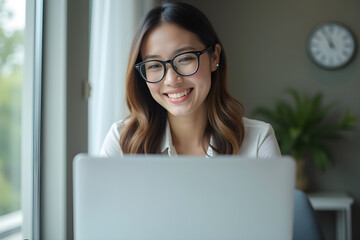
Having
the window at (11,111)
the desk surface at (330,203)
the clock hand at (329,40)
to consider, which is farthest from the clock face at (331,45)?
the window at (11,111)

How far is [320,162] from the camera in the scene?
337 centimetres

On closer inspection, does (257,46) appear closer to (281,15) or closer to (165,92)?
(281,15)

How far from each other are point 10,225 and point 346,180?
3.07 m

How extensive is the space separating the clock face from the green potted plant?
13.8 inches

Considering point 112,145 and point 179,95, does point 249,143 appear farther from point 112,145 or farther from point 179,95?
point 112,145

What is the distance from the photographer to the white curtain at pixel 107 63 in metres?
2.10

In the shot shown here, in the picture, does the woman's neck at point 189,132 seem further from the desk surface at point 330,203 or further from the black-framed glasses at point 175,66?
the desk surface at point 330,203

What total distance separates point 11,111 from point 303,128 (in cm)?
260

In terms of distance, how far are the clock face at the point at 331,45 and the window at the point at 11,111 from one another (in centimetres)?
288

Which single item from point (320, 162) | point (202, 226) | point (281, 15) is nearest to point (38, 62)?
point (202, 226)

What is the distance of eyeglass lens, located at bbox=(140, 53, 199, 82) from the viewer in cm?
138

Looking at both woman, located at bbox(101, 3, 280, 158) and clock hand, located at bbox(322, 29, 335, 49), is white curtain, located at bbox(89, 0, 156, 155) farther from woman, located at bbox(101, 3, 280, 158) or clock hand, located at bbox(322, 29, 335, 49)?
clock hand, located at bbox(322, 29, 335, 49)

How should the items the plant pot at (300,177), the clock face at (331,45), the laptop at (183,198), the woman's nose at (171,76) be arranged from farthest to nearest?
1. the clock face at (331,45)
2. the plant pot at (300,177)
3. the woman's nose at (171,76)
4. the laptop at (183,198)

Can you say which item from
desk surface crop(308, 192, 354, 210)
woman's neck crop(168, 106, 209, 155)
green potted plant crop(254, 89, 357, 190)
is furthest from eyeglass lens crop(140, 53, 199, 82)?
desk surface crop(308, 192, 354, 210)
